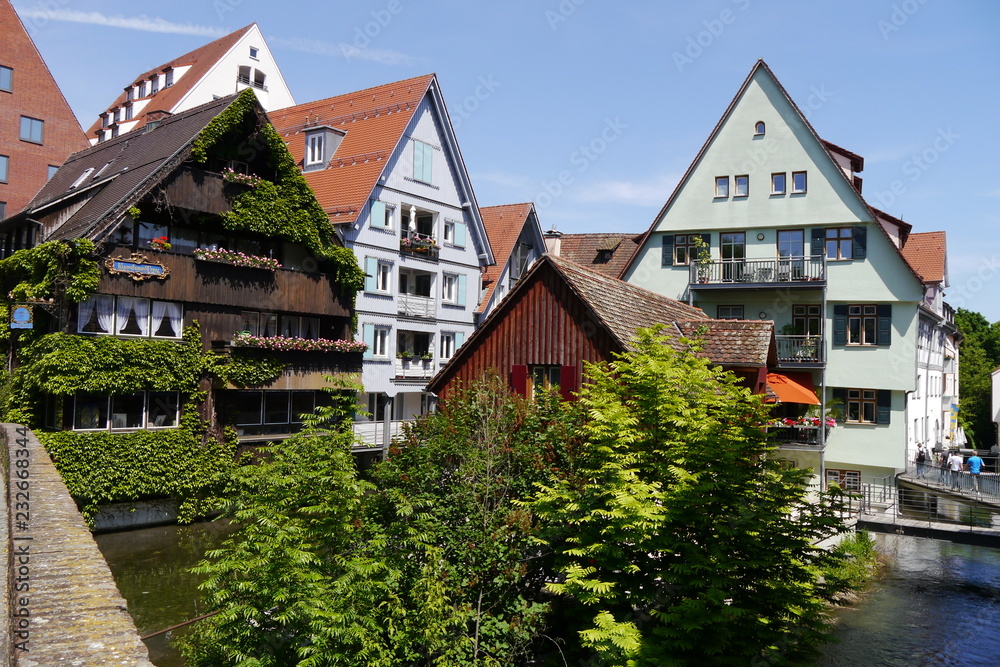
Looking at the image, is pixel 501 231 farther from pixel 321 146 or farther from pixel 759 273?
pixel 759 273

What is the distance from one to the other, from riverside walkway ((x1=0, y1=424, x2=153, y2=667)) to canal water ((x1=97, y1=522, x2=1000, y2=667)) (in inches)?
235

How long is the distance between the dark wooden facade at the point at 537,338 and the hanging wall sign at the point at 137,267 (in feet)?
41.9

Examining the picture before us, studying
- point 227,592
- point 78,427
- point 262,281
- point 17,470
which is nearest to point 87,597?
point 227,592

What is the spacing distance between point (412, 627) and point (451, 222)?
99.4 ft

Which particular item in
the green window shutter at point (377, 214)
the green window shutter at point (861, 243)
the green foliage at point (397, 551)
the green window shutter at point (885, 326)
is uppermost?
the green window shutter at point (377, 214)

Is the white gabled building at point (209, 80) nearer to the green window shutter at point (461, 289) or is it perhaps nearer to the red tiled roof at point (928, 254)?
the green window shutter at point (461, 289)

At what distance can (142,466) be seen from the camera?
26203 mm

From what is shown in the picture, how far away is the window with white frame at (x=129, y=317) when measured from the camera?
25578 mm

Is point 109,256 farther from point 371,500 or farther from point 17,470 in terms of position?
point 371,500

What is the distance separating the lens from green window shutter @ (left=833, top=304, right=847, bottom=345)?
1320 inches

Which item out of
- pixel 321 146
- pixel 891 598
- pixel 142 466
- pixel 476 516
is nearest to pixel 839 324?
pixel 891 598

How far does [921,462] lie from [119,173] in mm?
37027

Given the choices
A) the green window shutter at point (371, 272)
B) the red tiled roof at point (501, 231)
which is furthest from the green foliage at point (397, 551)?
the red tiled roof at point (501, 231)

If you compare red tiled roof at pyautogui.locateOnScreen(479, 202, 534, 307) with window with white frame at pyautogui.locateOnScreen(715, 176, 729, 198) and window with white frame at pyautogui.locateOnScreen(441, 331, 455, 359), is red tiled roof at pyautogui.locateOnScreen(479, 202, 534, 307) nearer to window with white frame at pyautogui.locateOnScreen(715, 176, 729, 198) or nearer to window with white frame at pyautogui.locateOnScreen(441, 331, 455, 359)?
window with white frame at pyautogui.locateOnScreen(441, 331, 455, 359)
